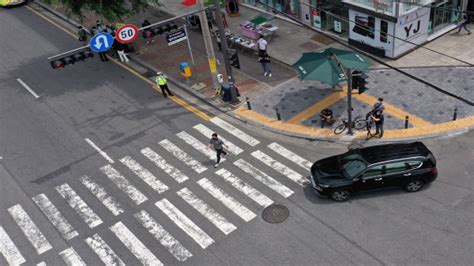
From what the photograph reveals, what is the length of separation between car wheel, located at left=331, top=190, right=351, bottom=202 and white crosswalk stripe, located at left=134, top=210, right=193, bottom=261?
17.9 ft

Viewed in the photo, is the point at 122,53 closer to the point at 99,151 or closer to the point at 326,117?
the point at 99,151

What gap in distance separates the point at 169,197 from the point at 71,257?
409cm

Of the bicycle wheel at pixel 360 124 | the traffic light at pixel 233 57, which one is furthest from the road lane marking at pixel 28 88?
the bicycle wheel at pixel 360 124

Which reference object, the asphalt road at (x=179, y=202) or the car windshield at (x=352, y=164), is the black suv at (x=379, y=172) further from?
the asphalt road at (x=179, y=202)

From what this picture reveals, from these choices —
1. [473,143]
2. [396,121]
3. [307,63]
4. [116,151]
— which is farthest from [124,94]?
[473,143]

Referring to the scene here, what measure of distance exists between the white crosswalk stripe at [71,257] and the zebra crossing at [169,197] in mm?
35

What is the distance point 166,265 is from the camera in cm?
1527

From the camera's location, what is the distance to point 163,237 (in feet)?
53.5

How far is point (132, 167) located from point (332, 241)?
9.23 meters

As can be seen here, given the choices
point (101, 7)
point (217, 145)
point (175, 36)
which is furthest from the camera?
point (101, 7)

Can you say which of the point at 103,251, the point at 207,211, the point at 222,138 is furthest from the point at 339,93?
the point at 103,251

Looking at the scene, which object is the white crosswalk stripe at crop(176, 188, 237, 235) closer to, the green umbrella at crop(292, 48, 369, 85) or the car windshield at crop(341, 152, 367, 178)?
the car windshield at crop(341, 152, 367, 178)

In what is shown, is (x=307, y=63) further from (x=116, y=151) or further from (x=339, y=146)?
(x=116, y=151)

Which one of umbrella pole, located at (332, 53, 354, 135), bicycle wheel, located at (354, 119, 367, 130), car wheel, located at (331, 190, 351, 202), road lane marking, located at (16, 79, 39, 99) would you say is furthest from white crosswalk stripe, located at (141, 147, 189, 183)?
road lane marking, located at (16, 79, 39, 99)
